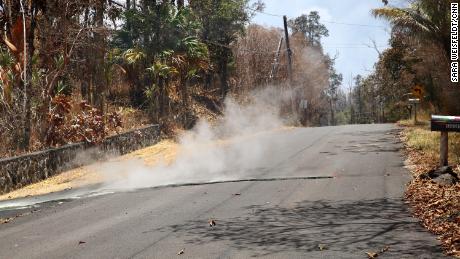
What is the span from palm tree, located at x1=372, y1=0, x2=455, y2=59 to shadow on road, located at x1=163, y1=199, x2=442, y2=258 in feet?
33.0

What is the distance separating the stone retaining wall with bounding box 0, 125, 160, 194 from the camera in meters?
14.7

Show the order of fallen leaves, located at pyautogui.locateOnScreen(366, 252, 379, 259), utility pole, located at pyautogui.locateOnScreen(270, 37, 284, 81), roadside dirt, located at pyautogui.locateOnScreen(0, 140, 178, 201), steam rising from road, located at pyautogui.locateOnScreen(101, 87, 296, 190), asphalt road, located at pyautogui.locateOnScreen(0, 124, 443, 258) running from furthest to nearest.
A: utility pole, located at pyautogui.locateOnScreen(270, 37, 284, 81) → roadside dirt, located at pyautogui.locateOnScreen(0, 140, 178, 201) → steam rising from road, located at pyautogui.locateOnScreen(101, 87, 296, 190) → asphalt road, located at pyautogui.locateOnScreen(0, 124, 443, 258) → fallen leaves, located at pyautogui.locateOnScreen(366, 252, 379, 259)

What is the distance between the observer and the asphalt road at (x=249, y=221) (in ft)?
21.6

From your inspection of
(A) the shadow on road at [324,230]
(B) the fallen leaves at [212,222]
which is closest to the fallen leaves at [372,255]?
(A) the shadow on road at [324,230]

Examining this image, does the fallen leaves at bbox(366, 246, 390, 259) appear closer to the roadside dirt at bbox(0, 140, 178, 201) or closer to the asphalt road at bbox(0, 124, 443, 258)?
the asphalt road at bbox(0, 124, 443, 258)

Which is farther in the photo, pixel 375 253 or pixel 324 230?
pixel 324 230

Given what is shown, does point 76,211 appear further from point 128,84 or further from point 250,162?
point 128,84

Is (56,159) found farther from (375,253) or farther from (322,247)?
(375,253)

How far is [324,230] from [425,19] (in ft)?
41.3

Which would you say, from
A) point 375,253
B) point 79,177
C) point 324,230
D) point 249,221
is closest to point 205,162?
point 79,177

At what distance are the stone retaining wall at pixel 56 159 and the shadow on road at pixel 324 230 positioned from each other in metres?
8.41

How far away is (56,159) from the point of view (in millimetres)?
16547

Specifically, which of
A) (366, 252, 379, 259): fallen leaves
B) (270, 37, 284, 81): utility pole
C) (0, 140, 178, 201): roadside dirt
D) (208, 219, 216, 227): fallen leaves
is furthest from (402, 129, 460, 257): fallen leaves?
(270, 37, 284, 81): utility pole

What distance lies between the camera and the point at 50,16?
19.3 meters
